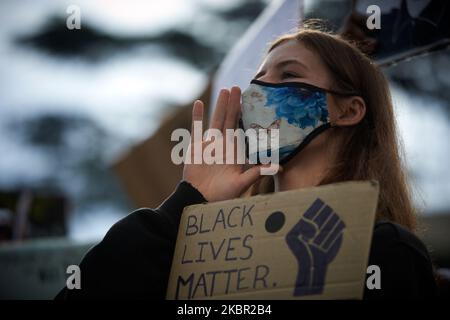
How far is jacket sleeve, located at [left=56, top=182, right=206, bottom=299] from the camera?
2311 mm

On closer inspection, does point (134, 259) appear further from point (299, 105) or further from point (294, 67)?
point (294, 67)

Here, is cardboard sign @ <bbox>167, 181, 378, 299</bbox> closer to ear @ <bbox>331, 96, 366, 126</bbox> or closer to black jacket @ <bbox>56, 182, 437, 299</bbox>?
black jacket @ <bbox>56, 182, 437, 299</bbox>

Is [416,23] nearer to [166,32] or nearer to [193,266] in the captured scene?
[193,266]

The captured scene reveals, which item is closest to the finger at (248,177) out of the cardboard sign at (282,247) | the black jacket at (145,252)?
the black jacket at (145,252)

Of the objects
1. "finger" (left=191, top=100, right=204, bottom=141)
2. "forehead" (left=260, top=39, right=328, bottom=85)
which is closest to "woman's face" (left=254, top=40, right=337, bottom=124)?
"forehead" (left=260, top=39, right=328, bottom=85)

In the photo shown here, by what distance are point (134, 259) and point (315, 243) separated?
2.21ft

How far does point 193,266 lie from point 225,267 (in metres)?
0.13

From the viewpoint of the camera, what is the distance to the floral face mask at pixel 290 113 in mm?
2578

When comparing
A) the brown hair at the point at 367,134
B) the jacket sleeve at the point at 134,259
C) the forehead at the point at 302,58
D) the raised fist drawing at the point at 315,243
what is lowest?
the jacket sleeve at the point at 134,259

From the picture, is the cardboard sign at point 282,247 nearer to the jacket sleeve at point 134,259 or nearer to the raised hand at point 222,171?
the jacket sleeve at point 134,259

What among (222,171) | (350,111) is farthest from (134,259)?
(350,111)

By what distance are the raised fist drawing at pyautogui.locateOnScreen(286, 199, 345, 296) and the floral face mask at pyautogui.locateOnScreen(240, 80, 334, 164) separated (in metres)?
0.57

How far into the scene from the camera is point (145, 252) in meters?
2.38
